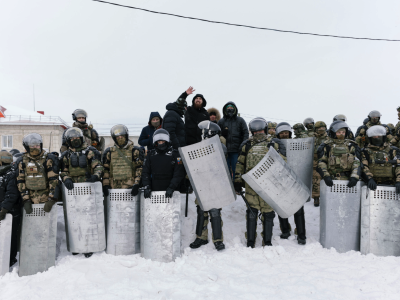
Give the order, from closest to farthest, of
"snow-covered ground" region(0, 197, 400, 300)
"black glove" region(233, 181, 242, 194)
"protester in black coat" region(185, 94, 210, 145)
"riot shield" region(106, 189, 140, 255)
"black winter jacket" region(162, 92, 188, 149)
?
"snow-covered ground" region(0, 197, 400, 300) < "riot shield" region(106, 189, 140, 255) < "black glove" region(233, 181, 242, 194) < "black winter jacket" region(162, 92, 188, 149) < "protester in black coat" region(185, 94, 210, 145)

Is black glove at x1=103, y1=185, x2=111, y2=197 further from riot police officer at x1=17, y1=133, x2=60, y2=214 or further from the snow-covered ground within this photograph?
the snow-covered ground

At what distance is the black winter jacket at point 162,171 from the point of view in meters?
4.79

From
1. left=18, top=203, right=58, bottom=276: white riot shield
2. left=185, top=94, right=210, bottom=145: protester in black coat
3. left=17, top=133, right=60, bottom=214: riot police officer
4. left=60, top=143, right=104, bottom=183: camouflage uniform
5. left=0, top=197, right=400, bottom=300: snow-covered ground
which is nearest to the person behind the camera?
left=0, top=197, right=400, bottom=300: snow-covered ground

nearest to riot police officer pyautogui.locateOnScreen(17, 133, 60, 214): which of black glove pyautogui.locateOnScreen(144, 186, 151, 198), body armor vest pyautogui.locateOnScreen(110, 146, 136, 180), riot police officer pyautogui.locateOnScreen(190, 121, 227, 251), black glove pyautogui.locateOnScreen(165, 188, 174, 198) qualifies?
body armor vest pyautogui.locateOnScreen(110, 146, 136, 180)

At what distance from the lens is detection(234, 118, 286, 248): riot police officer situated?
498cm

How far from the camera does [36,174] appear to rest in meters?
4.66

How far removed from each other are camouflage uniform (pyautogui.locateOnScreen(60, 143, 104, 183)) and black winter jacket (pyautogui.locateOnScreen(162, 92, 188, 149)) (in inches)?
63.0

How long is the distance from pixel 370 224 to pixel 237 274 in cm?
242

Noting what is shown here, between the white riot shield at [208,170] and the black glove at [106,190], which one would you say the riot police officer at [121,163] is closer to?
the black glove at [106,190]

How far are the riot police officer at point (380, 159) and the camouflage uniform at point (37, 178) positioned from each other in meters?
5.54

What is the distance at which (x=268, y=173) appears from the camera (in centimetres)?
449

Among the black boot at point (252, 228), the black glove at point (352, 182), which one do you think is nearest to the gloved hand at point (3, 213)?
the black boot at point (252, 228)

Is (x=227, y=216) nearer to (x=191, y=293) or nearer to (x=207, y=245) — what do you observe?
(x=207, y=245)

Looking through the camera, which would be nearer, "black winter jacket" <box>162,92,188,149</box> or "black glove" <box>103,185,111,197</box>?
"black glove" <box>103,185,111,197</box>
